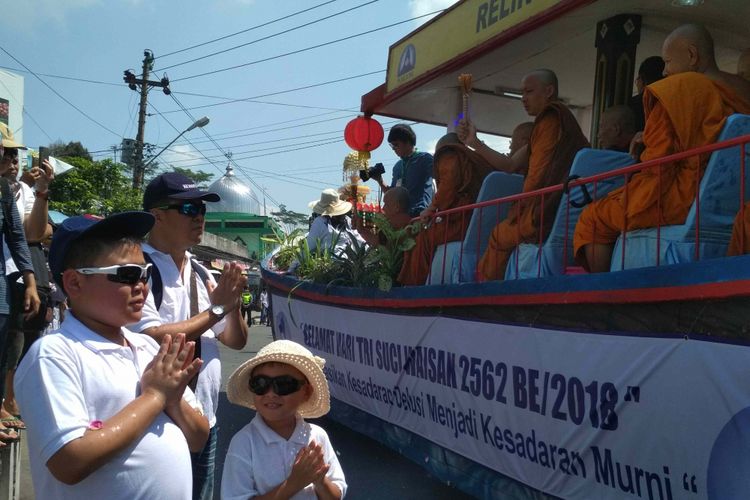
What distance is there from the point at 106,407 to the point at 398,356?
11.1 feet

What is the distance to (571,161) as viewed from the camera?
15.5 ft

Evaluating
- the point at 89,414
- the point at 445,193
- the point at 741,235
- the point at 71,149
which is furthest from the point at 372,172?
the point at 71,149

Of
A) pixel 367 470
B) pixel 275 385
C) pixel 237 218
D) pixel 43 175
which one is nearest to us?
pixel 275 385

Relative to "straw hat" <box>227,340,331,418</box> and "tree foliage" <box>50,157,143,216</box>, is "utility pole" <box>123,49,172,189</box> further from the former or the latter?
"straw hat" <box>227,340,331,418</box>

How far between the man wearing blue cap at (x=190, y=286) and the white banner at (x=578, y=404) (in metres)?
1.52

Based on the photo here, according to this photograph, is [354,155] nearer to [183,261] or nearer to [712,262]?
[183,261]

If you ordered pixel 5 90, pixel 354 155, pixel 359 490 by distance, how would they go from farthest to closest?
pixel 5 90 → pixel 354 155 → pixel 359 490

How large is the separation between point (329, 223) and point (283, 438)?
496 centimetres

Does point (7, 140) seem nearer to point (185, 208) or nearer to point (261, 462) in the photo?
point (185, 208)

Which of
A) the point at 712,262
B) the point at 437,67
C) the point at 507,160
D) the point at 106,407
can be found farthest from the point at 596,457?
the point at 437,67

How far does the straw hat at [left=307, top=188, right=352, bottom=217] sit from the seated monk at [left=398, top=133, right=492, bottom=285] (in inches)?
73.5

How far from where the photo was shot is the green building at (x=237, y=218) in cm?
5664

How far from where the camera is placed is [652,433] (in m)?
2.97

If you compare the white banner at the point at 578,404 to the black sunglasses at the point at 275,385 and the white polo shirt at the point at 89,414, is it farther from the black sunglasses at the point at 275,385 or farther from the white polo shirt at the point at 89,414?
the white polo shirt at the point at 89,414
